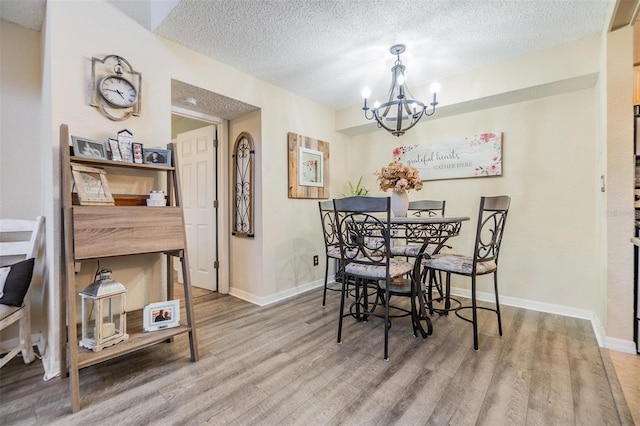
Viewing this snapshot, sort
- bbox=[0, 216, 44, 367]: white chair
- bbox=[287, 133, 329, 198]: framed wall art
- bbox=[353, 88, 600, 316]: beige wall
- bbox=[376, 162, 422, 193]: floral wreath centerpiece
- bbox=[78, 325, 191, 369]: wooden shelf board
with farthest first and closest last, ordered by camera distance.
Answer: bbox=[287, 133, 329, 198]: framed wall art → bbox=[353, 88, 600, 316]: beige wall → bbox=[376, 162, 422, 193]: floral wreath centerpiece → bbox=[0, 216, 44, 367]: white chair → bbox=[78, 325, 191, 369]: wooden shelf board

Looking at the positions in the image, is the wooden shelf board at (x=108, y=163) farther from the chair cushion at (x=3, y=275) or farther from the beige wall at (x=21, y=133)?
the chair cushion at (x=3, y=275)

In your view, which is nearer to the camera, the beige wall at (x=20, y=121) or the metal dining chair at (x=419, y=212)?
the beige wall at (x=20, y=121)

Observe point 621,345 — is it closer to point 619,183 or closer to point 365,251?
point 619,183

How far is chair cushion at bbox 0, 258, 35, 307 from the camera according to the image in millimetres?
1703

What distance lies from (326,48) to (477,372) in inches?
104

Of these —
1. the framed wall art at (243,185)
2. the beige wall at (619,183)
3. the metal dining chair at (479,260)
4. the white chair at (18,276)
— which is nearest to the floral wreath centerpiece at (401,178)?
the metal dining chair at (479,260)

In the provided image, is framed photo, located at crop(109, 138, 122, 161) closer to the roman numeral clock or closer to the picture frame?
the picture frame

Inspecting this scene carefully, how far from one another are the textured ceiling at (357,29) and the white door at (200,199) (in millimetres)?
903

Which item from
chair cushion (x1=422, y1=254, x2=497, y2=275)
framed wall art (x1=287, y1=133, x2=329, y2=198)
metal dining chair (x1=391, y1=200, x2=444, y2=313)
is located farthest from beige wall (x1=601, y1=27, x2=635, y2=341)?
framed wall art (x1=287, y1=133, x2=329, y2=198)

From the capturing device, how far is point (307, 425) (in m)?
A: 1.35

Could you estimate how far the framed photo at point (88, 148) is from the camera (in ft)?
5.66

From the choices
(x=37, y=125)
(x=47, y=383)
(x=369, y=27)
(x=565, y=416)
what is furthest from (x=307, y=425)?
(x=37, y=125)

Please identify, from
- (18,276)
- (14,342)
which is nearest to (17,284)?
(18,276)

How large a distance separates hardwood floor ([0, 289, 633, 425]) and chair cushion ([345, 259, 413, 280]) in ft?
1.74
